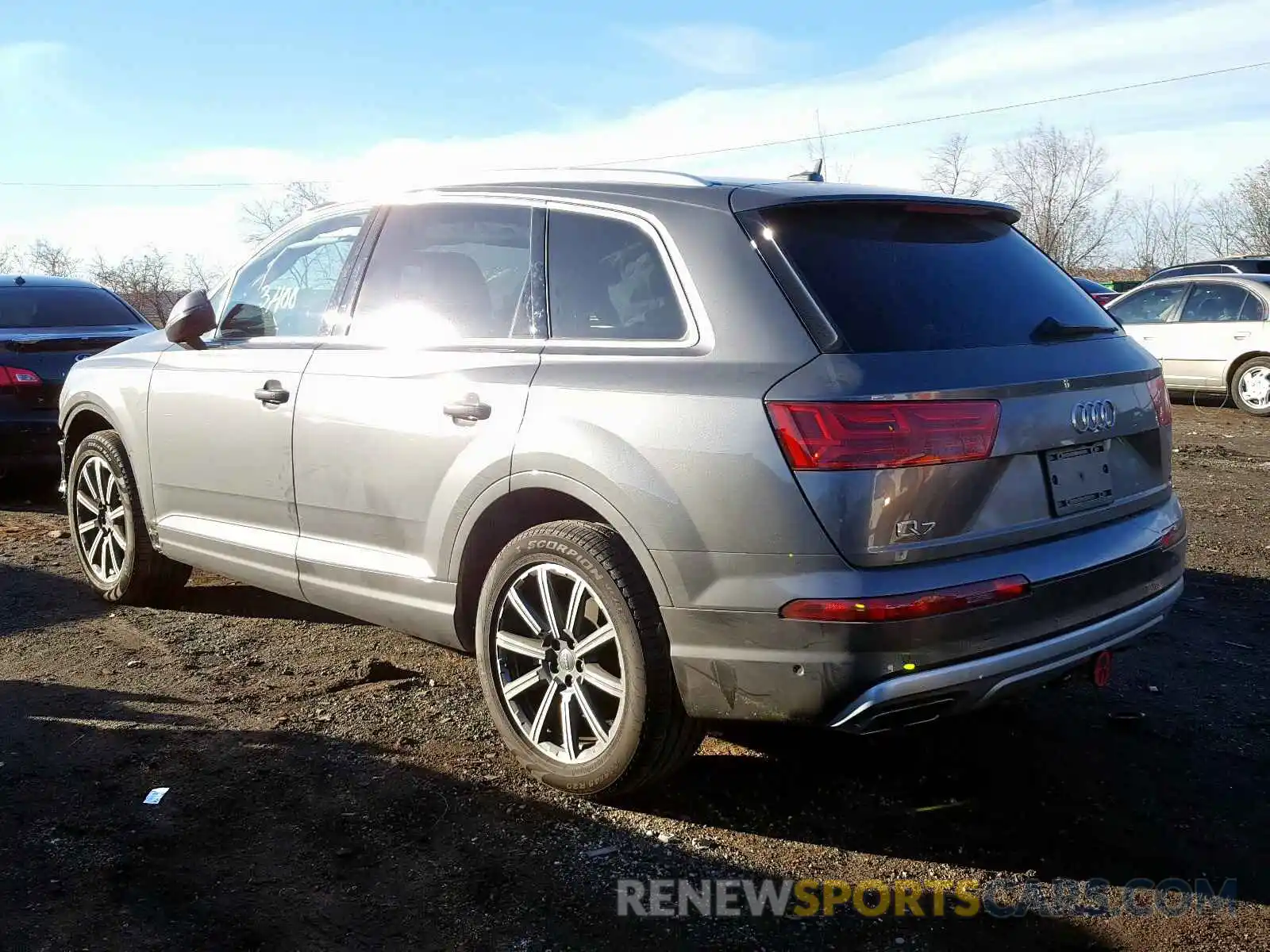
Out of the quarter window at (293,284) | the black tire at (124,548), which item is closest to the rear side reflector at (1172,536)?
the quarter window at (293,284)

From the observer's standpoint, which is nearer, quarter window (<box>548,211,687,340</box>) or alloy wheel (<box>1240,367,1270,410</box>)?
quarter window (<box>548,211,687,340</box>)

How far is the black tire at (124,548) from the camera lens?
5.34 m

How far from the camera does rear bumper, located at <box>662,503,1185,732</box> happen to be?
286 cm

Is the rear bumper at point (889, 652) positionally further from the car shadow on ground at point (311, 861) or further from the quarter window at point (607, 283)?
the quarter window at point (607, 283)

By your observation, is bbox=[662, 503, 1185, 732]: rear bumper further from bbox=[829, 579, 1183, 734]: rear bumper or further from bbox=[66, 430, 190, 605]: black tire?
bbox=[66, 430, 190, 605]: black tire

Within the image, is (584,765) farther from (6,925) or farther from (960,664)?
(6,925)

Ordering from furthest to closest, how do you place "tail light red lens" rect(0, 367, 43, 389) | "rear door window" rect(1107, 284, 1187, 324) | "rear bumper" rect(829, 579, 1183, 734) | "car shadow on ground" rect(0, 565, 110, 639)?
"rear door window" rect(1107, 284, 1187, 324)
"tail light red lens" rect(0, 367, 43, 389)
"car shadow on ground" rect(0, 565, 110, 639)
"rear bumper" rect(829, 579, 1183, 734)

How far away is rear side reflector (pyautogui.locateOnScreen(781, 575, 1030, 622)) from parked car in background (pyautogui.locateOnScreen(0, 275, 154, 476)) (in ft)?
22.6

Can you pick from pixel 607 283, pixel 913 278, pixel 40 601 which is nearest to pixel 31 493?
pixel 40 601

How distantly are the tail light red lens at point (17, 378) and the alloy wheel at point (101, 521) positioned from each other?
8.89 feet

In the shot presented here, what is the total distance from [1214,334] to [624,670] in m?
12.1

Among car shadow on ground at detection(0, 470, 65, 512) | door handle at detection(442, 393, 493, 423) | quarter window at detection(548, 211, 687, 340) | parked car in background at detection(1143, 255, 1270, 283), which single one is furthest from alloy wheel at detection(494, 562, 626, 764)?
parked car in background at detection(1143, 255, 1270, 283)

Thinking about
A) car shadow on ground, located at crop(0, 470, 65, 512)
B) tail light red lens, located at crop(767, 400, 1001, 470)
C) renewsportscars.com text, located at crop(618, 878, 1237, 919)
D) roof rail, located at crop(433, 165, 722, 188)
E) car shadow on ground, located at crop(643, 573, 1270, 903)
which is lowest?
car shadow on ground, located at crop(0, 470, 65, 512)

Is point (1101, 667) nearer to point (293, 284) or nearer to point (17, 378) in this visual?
point (293, 284)
